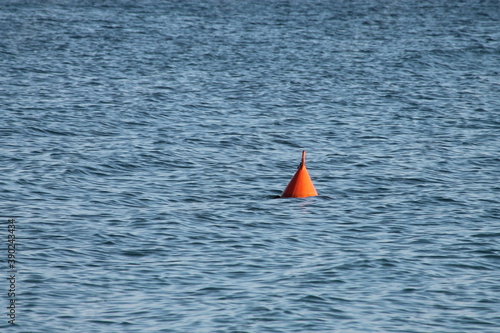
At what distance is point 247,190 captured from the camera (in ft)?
77.7

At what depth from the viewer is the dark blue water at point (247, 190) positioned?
1552 centimetres

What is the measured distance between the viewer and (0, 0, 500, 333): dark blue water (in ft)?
50.9

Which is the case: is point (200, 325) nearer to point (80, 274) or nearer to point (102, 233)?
point (80, 274)

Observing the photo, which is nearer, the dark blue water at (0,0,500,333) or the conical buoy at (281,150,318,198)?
the dark blue water at (0,0,500,333)

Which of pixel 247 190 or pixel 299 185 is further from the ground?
pixel 299 185

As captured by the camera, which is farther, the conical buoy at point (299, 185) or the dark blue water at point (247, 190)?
the conical buoy at point (299, 185)

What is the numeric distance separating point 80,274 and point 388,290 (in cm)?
555

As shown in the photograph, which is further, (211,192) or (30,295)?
(211,192)

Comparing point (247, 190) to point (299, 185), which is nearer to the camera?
point (299, 185)

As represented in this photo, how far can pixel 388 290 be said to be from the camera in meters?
16.3

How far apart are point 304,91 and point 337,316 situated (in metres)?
27.3

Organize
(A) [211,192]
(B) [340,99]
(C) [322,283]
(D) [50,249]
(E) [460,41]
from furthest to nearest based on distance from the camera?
1. (E) [460,41]
2. (B) [340,99]
3. (A) [211,192]
4. (D) [50,249]
5. (C) [322,283]

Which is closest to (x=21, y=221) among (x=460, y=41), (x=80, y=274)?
(x=80, y=274)

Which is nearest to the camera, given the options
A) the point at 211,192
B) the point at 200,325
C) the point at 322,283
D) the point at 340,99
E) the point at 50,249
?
the point at 200,325
